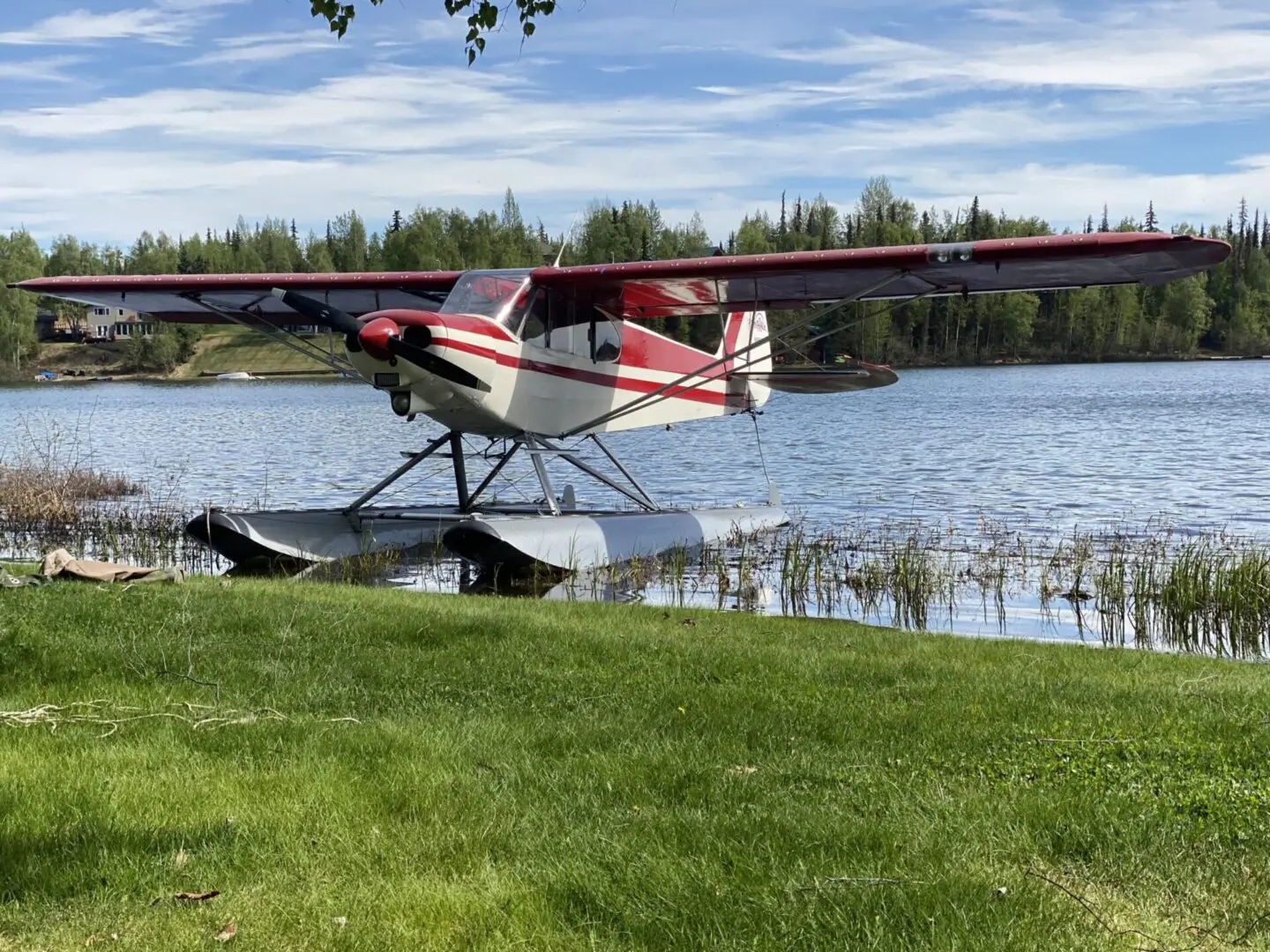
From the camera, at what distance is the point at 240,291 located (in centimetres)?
1377

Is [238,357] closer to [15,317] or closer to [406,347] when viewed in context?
[15,317]

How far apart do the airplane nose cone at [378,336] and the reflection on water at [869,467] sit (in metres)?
2.38

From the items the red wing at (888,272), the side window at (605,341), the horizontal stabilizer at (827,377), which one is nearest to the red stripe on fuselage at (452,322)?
the red wing at (888,272)

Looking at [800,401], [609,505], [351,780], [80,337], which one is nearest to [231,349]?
[80,337]

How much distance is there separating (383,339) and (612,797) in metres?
7.62

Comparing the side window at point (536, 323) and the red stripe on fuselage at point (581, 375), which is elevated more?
the side window at point (536, 323)

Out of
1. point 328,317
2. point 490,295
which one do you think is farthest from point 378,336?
point 490,295

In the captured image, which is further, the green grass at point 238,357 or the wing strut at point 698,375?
the green grass at point 238,357

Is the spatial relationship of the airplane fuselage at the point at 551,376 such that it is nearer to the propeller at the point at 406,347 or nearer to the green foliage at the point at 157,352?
the propeller at the point at 406,347

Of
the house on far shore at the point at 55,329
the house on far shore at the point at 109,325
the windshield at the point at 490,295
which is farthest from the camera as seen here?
the house on far shore at the point at 109,325

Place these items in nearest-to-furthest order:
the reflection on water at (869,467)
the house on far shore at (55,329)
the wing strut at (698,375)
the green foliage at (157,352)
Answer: the reflection on water at (869,467), the wing strut at (698,375), the green foliage at (157,352), the house on far shore at (55,329)

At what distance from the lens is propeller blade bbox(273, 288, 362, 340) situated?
11211 millimetres

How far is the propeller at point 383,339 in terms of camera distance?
11.0 metres

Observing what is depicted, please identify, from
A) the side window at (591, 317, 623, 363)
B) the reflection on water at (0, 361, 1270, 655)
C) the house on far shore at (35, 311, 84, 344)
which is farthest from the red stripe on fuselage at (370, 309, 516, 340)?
the house on far shore at (35, 311, 84, 344)
